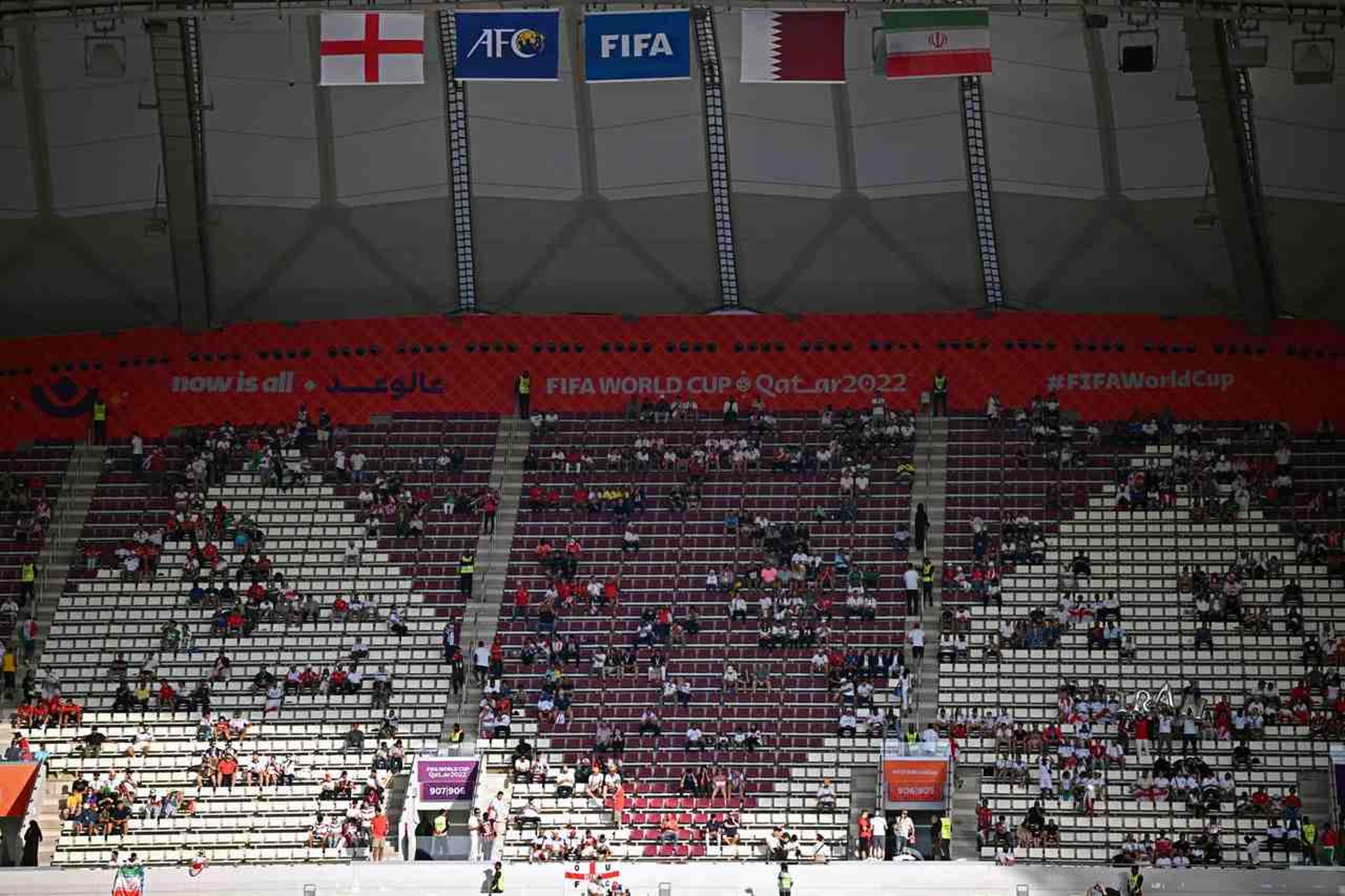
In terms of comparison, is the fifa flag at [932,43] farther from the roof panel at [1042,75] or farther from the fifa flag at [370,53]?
the fifa flag at [370,53]

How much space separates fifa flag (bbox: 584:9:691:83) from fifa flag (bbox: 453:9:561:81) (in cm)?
71

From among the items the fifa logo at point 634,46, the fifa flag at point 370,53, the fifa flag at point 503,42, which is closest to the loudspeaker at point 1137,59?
the fifa logo at point 634,46

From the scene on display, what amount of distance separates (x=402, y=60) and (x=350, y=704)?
1556 cm

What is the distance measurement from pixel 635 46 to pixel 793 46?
2.76m

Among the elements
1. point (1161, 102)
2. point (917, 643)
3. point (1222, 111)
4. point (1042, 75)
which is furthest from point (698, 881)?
point (1222, 111)

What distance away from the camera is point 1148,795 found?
148 ft

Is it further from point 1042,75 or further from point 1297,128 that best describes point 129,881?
point 1297,128

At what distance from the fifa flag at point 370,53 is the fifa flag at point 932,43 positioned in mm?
8264

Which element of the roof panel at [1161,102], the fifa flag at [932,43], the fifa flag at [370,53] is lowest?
the fifa flag at [370,53]

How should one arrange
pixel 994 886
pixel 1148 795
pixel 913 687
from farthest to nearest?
1. pixel 913 687
2. pixel 1148 795
3. pixel 994 886

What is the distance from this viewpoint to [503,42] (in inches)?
1561

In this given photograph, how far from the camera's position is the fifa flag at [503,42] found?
130 feet

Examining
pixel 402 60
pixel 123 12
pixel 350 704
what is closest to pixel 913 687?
pixel 350 704

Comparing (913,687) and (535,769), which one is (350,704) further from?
(913,687)
